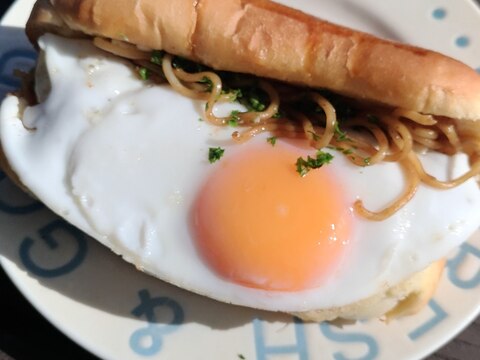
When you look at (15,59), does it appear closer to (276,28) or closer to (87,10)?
(87,10)

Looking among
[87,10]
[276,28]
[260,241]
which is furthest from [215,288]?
[87,10]

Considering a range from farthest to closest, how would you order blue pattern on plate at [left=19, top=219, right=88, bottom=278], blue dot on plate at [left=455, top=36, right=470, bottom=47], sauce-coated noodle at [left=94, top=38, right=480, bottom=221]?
blue dot on plate at [left=455, top=36, right=470, bottom=47] < blue pattern on plate at [left=19, top=219, right=88, bottom=278] < sauce-coated noodle at [left=94, top=38, right=480, bottom=221]

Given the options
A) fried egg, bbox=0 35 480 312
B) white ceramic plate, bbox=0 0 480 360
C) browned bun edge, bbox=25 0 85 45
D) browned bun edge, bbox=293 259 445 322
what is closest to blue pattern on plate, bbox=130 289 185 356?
white ceramic plate, bbox=0 0 480 360

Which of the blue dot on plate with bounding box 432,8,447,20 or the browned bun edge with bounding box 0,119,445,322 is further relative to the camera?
the blue dot on plate with bounding box 432,8,447,20

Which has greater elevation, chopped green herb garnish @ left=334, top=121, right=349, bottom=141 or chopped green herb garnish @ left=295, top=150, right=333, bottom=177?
chopped green herb garnish @ left=334, top=121, right=349, bottom=141

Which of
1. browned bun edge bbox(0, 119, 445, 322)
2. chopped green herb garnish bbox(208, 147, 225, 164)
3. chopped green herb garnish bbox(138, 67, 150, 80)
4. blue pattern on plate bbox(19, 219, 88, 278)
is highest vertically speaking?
chopped green herb garnish bbox(138, 67, 150, 80)

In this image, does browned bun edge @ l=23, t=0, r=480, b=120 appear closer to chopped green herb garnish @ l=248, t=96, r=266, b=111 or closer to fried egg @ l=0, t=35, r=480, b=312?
chopped green herb garnish @ l=248, t=96, r=266, b=111

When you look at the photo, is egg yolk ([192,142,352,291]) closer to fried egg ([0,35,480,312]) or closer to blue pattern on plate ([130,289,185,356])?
fried egg ([0,35,480,312])

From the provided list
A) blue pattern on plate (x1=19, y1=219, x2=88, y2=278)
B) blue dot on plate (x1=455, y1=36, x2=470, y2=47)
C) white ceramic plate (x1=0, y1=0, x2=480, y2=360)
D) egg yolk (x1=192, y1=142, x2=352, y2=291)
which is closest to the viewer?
egg yolk (x1=192, y1=142, x2=352, y2=291)
